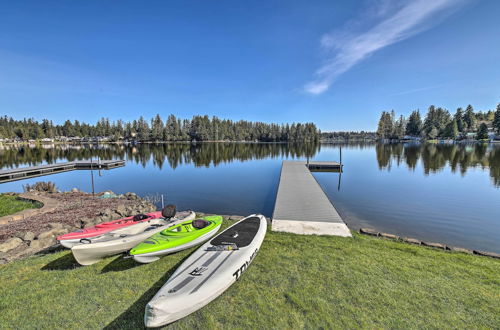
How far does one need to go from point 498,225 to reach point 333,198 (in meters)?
8.29

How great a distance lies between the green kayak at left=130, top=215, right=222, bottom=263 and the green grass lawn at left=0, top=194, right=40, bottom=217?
11161 mm

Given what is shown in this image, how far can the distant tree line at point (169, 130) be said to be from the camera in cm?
10586

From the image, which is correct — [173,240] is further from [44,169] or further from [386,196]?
[44,169]

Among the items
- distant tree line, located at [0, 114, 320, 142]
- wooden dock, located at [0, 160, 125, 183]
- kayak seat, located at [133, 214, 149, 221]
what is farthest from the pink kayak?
distant tree line, located at [0, 114, 320, 142]

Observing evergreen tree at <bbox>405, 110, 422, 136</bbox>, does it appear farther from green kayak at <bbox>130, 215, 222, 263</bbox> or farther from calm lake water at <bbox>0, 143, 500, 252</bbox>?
green kayak at <bbox>130, 215, 222, 263</bbox>

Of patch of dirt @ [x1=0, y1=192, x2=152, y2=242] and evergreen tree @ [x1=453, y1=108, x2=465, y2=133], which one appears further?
evergreen tree @ [x1=453, y1=108, x2=465, y2=133]

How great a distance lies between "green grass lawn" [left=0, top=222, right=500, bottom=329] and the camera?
13.3ft

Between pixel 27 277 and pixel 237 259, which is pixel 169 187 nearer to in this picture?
pixel 27 277

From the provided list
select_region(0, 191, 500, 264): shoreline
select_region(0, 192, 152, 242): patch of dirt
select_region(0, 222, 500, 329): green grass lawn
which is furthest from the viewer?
select_region(0, 192, 152, 242): patch of dirt

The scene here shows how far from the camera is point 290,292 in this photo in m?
4.79

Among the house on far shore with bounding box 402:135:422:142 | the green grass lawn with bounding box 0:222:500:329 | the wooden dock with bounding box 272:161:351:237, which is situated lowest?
the wooden dock with bounding box 272:161:351:237

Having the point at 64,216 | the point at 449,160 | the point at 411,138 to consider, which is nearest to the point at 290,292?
the point at 64,216

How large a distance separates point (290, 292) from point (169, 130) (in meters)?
116

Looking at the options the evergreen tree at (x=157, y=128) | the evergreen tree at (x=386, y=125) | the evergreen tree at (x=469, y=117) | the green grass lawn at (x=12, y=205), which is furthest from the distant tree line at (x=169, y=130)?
the green grass lawn at (x=12, y=205)
